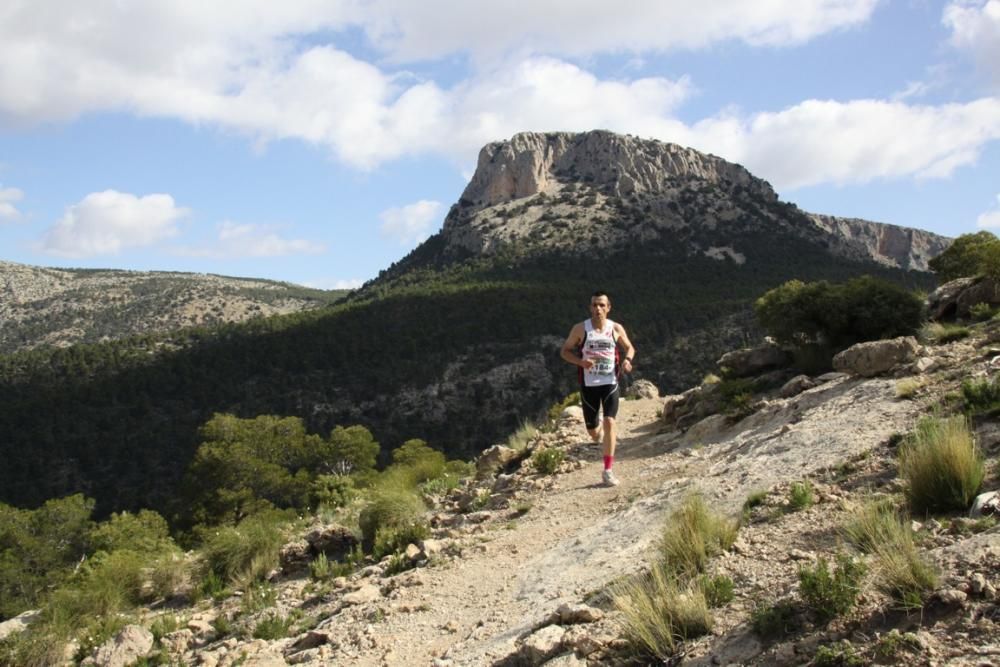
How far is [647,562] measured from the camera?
5.15 m

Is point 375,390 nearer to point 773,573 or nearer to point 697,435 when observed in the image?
point 697,435

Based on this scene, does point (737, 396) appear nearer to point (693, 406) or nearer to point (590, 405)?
point (693, 406)

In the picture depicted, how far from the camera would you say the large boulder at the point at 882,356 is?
9.43 metres

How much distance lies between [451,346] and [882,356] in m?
60.9

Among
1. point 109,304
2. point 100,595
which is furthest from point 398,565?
point 109,304

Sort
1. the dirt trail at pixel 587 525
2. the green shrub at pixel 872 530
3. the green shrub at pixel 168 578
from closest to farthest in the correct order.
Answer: the green shrub at pixel 872 530
the dirt trail at pixel 587 525
the green shrub at pixel 168 578

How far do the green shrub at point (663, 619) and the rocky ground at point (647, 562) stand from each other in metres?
0.09

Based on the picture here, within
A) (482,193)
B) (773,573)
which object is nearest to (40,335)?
(482,193)

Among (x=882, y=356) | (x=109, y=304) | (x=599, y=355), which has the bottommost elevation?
(x=882, y=356)

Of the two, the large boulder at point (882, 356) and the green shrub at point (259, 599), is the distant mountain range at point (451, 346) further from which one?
the large boulder at point (882, 356)

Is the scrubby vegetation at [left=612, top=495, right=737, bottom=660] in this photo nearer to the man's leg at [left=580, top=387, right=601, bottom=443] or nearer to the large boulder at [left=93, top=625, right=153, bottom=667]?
the man's leg at [left=580, top=387, right=601, bottom=443]

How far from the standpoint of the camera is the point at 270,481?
28.7 meters

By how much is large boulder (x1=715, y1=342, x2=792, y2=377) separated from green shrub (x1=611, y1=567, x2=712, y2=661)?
392 inches

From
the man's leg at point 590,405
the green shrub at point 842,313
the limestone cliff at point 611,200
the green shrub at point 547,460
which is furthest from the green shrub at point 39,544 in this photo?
the limestone cliff at point 611,200
